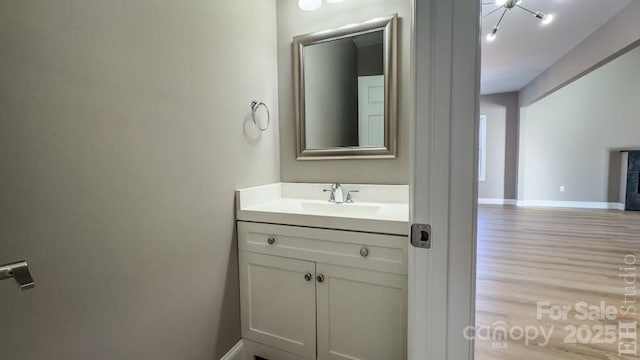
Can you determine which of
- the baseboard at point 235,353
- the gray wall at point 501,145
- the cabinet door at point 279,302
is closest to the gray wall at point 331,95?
the cabinet door at point 279,302

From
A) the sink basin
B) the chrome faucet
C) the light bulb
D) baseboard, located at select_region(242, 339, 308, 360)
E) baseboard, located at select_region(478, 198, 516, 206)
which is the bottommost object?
baseboard, located at select_region(242, 339, 308, 360)

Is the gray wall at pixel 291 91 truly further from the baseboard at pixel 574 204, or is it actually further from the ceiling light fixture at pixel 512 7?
the baseboard at pixel 574 204

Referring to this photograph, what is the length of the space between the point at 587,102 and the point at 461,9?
7269mm

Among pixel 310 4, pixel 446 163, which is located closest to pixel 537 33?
pixel 310 4

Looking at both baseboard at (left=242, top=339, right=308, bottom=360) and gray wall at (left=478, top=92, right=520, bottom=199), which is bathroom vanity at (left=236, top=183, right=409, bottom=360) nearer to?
baseboard at (left=242, top=339, right=308, bottom=360)

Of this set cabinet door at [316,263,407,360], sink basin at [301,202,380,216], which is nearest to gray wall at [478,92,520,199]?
sink basin at [301,202,380,216]

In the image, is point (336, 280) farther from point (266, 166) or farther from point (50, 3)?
point (50, 3)

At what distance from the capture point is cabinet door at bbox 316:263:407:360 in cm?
128

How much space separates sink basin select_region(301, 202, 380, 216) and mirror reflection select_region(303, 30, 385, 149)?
39 centimetres

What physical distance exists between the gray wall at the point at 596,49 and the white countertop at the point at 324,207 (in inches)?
119

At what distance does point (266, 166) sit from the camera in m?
1.91

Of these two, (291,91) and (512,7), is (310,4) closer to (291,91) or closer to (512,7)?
(291,91)

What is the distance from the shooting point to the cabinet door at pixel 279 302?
1465 millimetres

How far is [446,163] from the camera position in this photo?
0.74 meters
